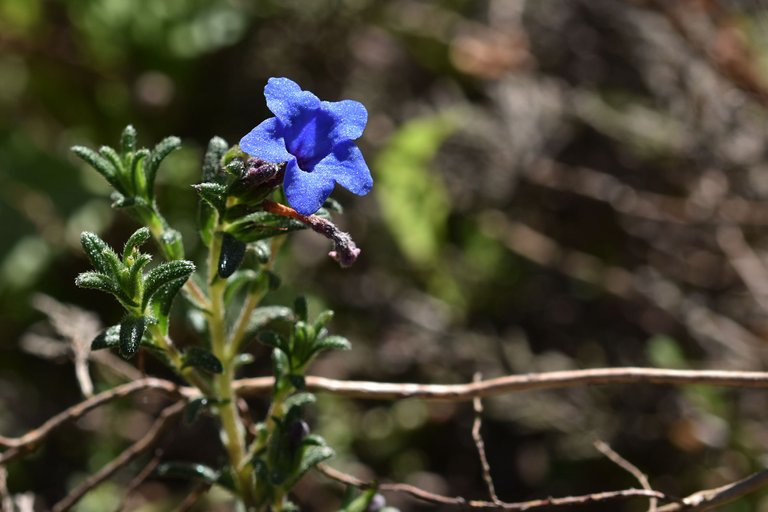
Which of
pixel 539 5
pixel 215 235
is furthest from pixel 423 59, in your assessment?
pixel 215 235

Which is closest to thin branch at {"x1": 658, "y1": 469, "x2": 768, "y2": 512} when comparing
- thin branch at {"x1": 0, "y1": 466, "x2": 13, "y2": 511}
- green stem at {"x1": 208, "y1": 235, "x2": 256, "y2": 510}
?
green stem at {"x1": 208, "y1": 235, "x2": 256, "y2": 510}

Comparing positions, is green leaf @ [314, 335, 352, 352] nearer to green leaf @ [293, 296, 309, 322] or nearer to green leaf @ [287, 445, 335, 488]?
green leaf @ [293, 296, 309, 322]

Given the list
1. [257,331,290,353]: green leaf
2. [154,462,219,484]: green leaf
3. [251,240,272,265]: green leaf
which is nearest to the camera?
[251,240,272,265]: green leaf

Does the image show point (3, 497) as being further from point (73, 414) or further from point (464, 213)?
point (464, 213)

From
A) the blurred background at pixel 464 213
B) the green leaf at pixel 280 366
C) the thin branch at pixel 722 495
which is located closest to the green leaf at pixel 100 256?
the green leaf at pixel 280 366

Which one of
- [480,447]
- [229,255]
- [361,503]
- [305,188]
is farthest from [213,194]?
[480,447]

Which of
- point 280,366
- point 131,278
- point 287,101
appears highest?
point 287,101
